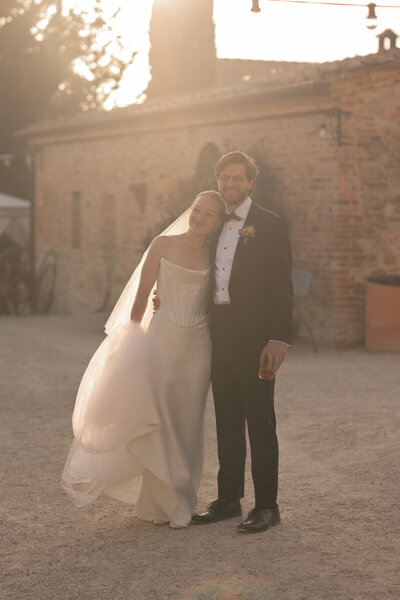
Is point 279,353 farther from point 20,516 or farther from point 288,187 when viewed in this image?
point 288,187

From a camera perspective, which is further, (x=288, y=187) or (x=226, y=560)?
(x=288, y=187)

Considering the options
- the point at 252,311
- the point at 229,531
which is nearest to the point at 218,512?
the point at 229,531

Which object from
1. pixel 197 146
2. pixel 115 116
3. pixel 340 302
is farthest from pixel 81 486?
pixel 115 116

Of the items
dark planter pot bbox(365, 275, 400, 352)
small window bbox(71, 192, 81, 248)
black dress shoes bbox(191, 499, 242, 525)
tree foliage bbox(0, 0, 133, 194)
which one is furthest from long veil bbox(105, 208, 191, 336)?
tree foliage bbox(0, 0, 133, 194)

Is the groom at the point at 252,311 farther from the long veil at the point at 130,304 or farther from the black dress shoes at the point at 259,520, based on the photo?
the long veil at the point at 130,304

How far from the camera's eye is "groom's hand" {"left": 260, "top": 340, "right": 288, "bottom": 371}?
5059 mm

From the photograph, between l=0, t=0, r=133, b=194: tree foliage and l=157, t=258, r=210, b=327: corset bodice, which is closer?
l=157, t=258, r=210, b=327: corset bodice

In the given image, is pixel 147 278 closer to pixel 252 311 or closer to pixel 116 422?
pixel 252 311

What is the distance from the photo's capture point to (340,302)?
42.2 feet

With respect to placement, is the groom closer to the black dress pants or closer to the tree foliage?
the black dress pants

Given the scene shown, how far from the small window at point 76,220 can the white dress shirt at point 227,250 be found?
15008 millimetres

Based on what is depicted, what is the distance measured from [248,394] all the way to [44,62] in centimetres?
2616

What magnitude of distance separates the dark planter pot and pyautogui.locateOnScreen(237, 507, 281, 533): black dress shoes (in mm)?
7530

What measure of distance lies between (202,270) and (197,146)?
1091 cm
